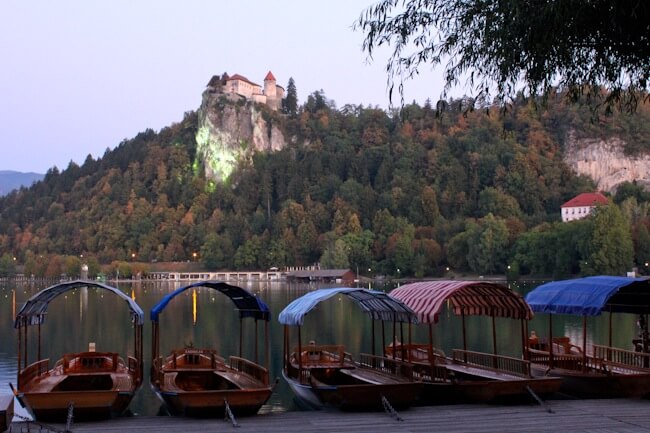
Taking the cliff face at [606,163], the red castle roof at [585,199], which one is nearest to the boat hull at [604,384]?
the red castle roof at [585,199]

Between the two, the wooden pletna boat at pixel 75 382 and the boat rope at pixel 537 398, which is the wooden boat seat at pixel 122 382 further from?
the boat rope at pixel 537 398

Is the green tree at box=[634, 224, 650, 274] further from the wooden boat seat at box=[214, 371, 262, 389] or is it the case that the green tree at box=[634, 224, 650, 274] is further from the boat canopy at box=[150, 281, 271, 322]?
the wooden boat seat at box=[214, 371, 262, 389]

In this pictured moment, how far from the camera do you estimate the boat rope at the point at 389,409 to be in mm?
21125

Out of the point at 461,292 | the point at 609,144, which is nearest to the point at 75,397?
the point at 461,292

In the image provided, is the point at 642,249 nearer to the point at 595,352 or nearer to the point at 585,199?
the point at 585,199

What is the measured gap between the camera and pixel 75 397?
21.5 meters

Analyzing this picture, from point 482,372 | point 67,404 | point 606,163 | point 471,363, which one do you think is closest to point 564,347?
point 471,363

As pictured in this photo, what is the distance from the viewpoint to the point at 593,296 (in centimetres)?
2486

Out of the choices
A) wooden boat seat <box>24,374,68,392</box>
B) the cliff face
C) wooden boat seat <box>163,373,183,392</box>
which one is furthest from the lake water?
the cliff face

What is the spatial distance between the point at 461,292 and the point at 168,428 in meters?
10.3

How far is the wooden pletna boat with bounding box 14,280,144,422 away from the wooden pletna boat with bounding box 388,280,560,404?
778cm

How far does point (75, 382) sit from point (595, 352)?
1556 cm

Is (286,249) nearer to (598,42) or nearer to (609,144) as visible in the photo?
(609,144)

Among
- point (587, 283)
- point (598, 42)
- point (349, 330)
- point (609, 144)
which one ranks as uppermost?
point (609, 144)
